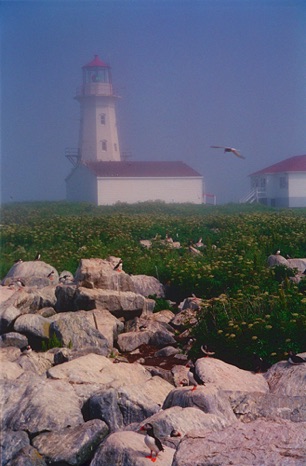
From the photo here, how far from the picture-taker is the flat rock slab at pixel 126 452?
7469mm

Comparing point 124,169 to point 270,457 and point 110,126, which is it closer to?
point 110,126

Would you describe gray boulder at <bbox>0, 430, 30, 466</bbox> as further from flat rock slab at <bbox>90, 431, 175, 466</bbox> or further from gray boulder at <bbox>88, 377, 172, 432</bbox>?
flat rock slab at <bbox>90, 431, 175, 466</bbox>

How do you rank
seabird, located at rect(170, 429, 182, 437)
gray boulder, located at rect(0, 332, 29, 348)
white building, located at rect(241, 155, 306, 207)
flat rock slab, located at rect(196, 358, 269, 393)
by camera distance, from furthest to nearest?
white building, located at rect(241, 155, 306, 207) < gray boulder, located at rect(0, 332, 29, 348) < flat rock slab, located at rect(196, 358, 269, 393) < seabird, located at rect(170, 429, 182, 437)

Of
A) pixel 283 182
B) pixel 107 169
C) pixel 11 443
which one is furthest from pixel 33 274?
pixel 283 182

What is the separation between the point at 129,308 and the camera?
15.3 meters

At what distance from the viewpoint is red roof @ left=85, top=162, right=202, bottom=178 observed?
53.4m

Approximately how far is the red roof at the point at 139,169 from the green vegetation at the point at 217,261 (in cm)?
1633

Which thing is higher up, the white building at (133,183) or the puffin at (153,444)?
the white building at (133,183)

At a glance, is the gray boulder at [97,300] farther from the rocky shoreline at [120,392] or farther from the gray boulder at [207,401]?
the gray boulder at [207,401]

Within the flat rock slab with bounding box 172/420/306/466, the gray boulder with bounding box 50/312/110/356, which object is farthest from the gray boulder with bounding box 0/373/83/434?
the gray boulder with bounding box 50/312/110/356

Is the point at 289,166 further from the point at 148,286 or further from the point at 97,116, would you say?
the point at 148,286

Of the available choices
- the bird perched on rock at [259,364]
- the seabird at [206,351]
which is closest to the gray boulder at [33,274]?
the seabird at [206,351]

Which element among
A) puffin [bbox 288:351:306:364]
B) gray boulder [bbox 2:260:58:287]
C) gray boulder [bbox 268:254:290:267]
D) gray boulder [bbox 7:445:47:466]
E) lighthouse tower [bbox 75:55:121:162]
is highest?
lighthouse tower [bbox 75:55:121:162]

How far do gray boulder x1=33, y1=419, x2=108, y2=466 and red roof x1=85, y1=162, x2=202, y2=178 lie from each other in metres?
44.2
